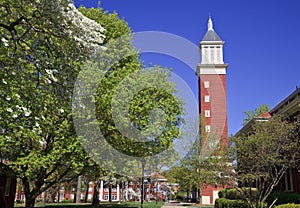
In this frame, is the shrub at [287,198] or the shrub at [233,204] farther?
the shrub at [233,204]

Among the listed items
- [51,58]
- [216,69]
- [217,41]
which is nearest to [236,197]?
[51,58]

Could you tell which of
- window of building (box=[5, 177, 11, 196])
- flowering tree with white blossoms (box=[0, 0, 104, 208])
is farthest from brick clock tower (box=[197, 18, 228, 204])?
flowering tree with white blossoms (box=[0, 0, 104, 208])

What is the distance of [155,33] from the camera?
1903 centimetres

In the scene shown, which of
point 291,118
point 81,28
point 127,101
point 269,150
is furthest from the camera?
point 291,118

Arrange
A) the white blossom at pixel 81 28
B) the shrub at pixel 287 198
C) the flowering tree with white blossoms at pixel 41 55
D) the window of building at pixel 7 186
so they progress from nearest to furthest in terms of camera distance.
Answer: the white blossom at pixel 81 28, the flowering tree with white blossoms at pixel 41 55, the shrub at pixel 287 198, the window of building at pixel 7 186

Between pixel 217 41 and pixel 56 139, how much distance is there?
43242mm

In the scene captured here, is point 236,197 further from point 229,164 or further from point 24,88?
point 24,88

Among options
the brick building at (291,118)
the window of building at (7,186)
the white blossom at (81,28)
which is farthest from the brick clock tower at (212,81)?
the white blossom at (81,28)

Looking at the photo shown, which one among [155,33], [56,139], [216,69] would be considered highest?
[216,69]

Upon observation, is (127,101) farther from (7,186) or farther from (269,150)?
(7,186)

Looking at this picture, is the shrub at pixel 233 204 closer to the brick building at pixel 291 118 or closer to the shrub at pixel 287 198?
the shrub at pixel 287 198

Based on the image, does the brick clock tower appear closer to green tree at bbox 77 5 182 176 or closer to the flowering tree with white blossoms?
green tree at bbox 77 5 182 176

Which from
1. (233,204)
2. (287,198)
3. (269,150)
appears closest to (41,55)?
(269,150)

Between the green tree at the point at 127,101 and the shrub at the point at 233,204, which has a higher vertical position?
the green tree at the point at 127,101
